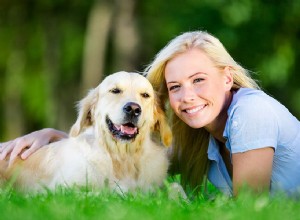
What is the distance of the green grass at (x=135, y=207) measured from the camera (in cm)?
360

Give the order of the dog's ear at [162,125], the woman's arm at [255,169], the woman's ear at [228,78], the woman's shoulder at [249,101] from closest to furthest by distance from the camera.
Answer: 1. the woman's arm at [255,169]
2. the woman's shoulder at [249,101]
3. the woman's ear at [228,78]
4. the dog's ear at [162,125]

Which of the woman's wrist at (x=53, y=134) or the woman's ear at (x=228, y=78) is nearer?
the woman's ear at (x=228, y=78)

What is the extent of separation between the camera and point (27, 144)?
6180 millimetres

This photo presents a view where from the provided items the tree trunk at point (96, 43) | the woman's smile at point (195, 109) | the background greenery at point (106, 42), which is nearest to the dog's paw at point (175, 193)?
the woman's smile at point (195, 109)

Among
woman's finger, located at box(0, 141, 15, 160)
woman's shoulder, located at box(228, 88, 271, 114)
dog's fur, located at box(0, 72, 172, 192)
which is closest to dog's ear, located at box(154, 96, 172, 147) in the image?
dog's fur, located at box(0, 72, 172, 192)

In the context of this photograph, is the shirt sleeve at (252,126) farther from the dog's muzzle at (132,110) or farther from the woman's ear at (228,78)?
the dog's muzzle at (132,110)

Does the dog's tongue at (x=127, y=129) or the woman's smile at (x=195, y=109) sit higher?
the woman's smile at (x=195, y=109)

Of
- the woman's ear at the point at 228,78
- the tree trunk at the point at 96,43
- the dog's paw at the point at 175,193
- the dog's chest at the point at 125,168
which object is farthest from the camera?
the tree trunk at the point at 96,43

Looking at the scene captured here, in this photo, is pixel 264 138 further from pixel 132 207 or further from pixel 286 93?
pixel 286 93

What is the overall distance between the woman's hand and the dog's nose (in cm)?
104

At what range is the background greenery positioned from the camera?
627 inches

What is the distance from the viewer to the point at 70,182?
5.48 m

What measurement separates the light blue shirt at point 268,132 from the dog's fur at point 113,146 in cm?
69

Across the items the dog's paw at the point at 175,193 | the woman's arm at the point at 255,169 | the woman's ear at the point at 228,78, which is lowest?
the dog's paw at the point at 175,193
